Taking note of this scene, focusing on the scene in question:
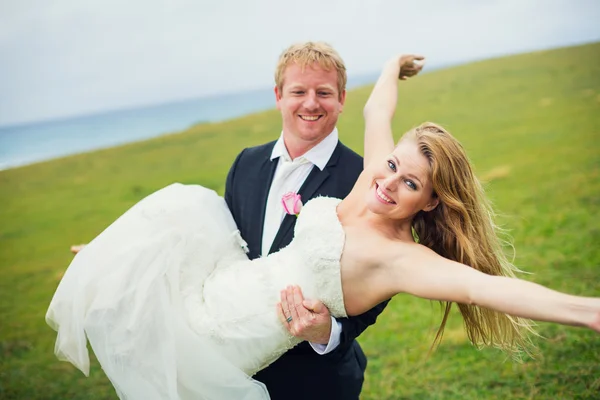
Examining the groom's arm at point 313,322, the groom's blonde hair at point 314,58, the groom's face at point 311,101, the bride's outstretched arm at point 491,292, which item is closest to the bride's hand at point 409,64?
the groom's blonde hair at point 314,58

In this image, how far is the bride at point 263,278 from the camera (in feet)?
7.70

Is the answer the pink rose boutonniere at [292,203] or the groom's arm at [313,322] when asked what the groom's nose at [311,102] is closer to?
the pink rose boutonniere at [292,203]

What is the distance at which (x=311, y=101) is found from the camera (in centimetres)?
281

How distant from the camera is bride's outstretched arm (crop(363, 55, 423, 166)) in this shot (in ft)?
9.29

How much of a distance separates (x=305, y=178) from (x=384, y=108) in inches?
23.2

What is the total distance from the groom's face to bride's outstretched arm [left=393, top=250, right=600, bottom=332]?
2.94ft

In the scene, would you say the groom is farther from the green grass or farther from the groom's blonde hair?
the green grass

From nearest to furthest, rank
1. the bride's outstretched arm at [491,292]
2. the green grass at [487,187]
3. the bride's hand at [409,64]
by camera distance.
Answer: the bride's outstretched arm at [491,292]
the bride's hand at [409,64]
the green grass at [487,187]

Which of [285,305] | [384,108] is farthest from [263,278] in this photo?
[384,108]

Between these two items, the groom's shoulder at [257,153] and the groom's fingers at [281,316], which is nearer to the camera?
the groom's fingers at [281,316]

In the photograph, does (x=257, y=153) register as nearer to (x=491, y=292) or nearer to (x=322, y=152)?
(x=322, y=152)

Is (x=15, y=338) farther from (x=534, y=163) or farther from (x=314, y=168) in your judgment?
(x=534, y=163)

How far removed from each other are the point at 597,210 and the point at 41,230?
798 centimetres

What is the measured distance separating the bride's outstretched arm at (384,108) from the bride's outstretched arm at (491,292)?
711 millimetres
